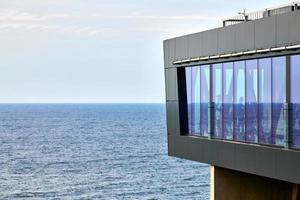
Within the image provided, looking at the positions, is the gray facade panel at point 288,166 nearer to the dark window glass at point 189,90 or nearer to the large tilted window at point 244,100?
the large tilted window at point 244,100

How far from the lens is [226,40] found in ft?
73.9

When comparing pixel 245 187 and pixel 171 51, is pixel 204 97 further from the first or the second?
pixel 245 187

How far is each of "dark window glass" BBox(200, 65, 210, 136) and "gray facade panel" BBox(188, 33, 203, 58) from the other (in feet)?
1.70

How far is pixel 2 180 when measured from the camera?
220 ft

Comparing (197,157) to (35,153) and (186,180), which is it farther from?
(35,153)

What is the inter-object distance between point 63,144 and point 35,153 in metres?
14.8

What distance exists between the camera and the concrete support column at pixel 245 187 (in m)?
24.5

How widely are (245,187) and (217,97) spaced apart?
11.1ft

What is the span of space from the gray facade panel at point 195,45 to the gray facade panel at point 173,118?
7.59ft

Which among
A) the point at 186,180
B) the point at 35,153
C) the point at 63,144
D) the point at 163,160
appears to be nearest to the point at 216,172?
the point at 186,180

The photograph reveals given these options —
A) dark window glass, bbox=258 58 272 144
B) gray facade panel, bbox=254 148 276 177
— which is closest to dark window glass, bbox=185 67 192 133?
dark window glass, bbox=258 58 272 144

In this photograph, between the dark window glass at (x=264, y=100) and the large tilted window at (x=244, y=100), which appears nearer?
the large tilted window at (x=244, y=100)

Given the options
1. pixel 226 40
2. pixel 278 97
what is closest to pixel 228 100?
pixel 226 40

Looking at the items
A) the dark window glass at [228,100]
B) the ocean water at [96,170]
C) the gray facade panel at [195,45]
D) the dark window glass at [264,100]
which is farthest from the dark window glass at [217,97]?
the ocean water at [96,170]
